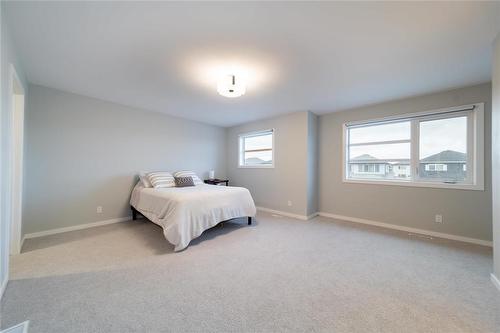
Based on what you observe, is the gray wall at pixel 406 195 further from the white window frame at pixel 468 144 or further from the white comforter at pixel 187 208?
the white comforter at pixel 187 208

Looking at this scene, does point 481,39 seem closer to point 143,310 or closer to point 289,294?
point 289,294

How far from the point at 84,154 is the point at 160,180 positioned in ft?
4.23

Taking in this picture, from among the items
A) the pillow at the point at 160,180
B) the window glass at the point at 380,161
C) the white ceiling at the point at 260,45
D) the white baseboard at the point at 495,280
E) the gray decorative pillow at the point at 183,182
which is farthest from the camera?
the gray decorative pillow at the point at 183,182

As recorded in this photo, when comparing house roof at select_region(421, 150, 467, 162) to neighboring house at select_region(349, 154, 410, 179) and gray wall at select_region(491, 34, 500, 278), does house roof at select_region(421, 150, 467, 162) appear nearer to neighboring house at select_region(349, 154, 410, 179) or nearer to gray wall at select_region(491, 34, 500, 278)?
neighboring house at select_region(349, 154, 410, 179)

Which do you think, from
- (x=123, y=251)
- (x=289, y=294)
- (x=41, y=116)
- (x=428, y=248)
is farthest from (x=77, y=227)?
(x=428, y=248)

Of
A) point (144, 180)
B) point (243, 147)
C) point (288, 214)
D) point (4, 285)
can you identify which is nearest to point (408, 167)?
point (288, 214)

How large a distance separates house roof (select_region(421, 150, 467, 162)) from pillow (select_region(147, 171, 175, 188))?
4588mm

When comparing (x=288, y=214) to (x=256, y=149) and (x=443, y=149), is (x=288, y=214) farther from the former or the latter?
(x=443, y=149)

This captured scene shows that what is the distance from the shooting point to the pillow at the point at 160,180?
12.1 ft

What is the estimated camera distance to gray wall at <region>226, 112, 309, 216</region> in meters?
4.11

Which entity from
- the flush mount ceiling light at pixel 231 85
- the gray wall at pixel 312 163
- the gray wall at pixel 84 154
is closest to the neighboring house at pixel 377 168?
the gray wall at pixel 312 163

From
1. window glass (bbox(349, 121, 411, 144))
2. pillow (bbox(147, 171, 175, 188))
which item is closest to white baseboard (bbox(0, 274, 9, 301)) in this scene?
pillow (bbox(147, 171, 175, 188))

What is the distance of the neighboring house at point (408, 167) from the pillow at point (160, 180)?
369 cm

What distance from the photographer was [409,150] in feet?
11.1
